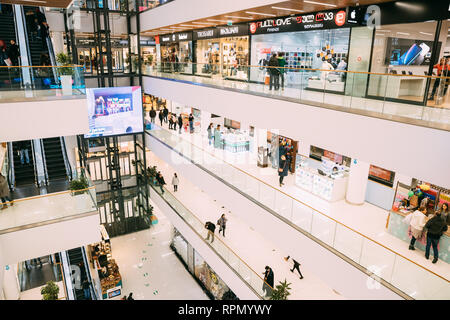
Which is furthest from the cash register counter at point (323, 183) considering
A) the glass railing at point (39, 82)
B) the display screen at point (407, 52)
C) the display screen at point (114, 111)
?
the display screen at point (114, 111)

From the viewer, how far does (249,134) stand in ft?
52.5

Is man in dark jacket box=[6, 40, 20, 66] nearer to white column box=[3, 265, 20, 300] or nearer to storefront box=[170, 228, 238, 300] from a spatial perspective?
white column box=[3, 265, 20, 300]

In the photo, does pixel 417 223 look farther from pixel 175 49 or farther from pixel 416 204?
pixel 175 49

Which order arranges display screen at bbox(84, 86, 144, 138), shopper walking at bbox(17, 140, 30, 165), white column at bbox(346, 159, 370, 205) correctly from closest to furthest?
1. white column at bbox(346, 159, 370, 205)
2. shopper walking at bbox(17, 140, 30, 165)
3. display screen at bbox(84, 86, 144, 138)

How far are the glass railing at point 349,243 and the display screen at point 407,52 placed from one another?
16.0 ft

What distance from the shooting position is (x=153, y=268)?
48.9 feet

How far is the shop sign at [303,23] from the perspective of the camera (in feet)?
29.2

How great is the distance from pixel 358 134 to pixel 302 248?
10.4 feet

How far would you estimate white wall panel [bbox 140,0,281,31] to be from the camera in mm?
8804

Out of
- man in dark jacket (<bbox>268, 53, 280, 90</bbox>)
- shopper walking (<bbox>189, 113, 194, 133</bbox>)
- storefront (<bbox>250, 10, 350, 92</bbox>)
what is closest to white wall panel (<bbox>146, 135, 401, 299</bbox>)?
man in dark jacket (<bbox>268, 53, 280, 90</bbox>)

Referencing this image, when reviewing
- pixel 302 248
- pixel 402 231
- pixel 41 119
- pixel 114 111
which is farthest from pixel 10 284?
pixel 402 231

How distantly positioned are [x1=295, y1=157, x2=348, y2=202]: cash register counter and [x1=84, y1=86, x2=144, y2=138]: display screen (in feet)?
27.4
